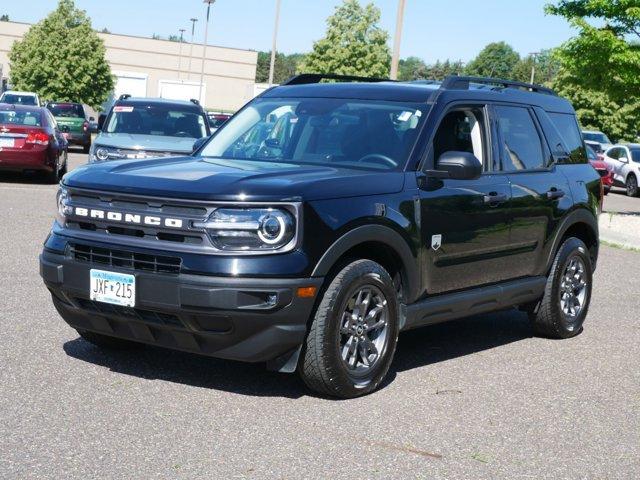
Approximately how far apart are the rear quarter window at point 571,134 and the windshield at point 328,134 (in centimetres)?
202

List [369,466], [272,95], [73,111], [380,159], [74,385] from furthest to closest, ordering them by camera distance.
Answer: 1. [73,111]
2. [272,95]
3. [380,159]
4. [74,385]
5. [369,466]

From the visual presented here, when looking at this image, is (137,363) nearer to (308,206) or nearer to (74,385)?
(74,385)

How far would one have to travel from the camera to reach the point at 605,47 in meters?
25.0

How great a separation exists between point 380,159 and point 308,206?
3.61 ft

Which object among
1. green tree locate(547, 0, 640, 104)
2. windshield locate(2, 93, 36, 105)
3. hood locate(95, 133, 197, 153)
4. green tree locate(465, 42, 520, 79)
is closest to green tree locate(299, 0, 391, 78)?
windshield locate(2, 93, 36, 105)

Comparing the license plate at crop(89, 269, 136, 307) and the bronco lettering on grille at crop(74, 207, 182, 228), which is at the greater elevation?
the bronco lettering on grille at crop(74, 207, 182, 228)

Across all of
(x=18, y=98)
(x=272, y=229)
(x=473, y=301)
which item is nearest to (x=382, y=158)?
(x=473, y=301)

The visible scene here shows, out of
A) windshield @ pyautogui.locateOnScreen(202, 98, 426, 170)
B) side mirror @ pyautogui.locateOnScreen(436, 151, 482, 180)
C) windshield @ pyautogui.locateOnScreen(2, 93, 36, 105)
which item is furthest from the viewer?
windshield @ pyautogui.locateOnScreen(2, 93, 36, 105)

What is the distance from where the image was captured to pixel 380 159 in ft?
22.4

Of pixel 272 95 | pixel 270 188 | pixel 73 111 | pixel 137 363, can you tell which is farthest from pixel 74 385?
pixel 73 111

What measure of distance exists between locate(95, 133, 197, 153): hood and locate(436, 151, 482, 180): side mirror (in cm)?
955

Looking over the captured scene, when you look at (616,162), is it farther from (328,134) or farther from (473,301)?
(328,134)

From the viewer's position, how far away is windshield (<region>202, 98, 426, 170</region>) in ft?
22.6

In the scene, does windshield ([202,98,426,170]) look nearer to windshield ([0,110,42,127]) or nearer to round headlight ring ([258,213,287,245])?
round headlight ring ([258,213,287,245])
